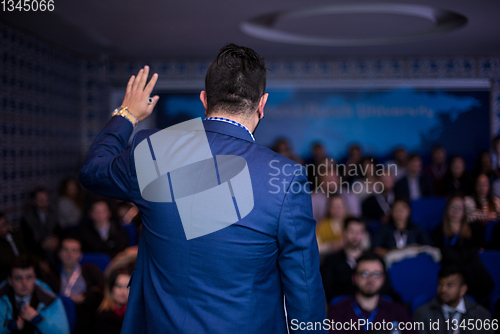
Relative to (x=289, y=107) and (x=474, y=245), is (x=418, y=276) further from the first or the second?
(x=289, y=107)

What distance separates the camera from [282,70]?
580 centimetres

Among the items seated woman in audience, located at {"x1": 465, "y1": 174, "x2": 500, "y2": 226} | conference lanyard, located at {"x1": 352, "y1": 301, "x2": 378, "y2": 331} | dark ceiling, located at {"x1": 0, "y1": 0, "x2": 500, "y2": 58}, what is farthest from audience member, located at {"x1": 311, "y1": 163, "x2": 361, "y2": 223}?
dark ceiling, located at {"x1": 0, "y1": 0, "x2": 500, "y2": 58}

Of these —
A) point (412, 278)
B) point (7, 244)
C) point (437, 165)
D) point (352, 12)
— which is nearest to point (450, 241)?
point (412, 278)

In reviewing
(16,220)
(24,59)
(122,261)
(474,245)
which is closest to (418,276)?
(474,245)

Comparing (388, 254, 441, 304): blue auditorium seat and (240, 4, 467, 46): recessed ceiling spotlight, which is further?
(240, 4, 467, 46): recessed ceiling spotlight

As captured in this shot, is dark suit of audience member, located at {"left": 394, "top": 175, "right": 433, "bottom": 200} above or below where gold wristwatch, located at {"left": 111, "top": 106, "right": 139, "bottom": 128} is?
below

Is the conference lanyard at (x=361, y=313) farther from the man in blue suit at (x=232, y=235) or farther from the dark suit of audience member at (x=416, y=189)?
the dark suit of audience member at (x=416, y=189)

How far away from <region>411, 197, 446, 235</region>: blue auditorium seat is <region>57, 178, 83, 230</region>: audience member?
368 centimetres

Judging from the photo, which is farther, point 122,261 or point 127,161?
point 122,261

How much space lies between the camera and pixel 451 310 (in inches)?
91.2

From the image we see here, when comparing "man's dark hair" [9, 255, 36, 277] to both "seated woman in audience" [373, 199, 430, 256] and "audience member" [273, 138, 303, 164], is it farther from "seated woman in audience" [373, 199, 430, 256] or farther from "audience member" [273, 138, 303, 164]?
"audience member" [273, 138, 303, 164]

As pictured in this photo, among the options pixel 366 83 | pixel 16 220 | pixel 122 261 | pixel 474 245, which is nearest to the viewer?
pixel 122 261

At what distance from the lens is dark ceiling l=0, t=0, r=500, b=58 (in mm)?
3432

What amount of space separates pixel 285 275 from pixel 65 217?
4.20 m
